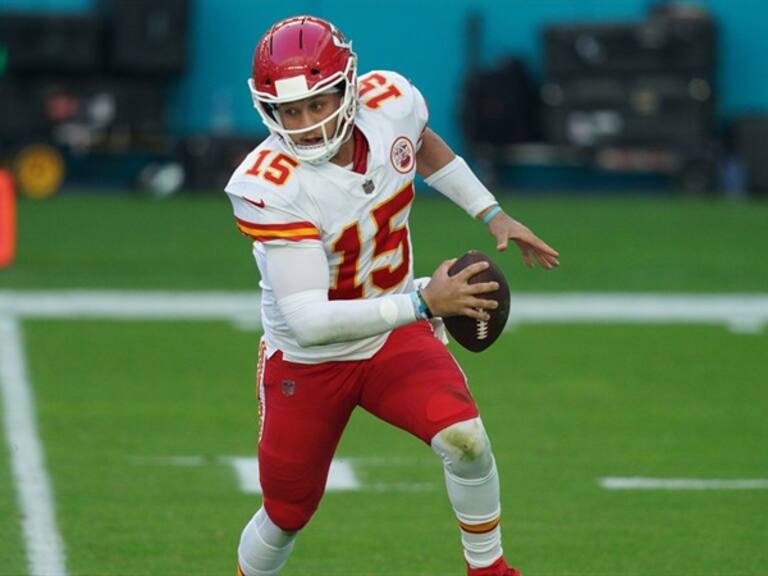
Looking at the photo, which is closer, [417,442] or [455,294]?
[455,294]

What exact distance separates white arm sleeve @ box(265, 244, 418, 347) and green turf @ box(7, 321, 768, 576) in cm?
126

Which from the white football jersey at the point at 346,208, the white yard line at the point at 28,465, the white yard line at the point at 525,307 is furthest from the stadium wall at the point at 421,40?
the white football jersey at the point at 346,208

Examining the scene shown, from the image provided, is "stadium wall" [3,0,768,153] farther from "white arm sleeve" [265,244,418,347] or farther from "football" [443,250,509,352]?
"white arm sleeve" [265,244,418,347]

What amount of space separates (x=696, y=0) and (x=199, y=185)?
5.50m

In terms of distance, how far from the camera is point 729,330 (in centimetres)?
1046

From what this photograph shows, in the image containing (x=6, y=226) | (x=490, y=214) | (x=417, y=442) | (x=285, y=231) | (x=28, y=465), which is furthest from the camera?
(x=6, y=226)

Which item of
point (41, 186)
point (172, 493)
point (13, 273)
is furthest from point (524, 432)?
point (41, 186)

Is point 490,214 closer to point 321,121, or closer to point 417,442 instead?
point 321,121

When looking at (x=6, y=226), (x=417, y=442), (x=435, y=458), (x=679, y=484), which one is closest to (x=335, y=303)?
(x=679, y=484)

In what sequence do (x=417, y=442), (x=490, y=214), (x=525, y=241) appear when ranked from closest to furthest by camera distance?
(x=525, y=241) → (x=490, y=214) → (x=417, y=442)

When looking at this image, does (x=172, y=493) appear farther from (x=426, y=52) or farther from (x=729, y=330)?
(x=426, y=52)

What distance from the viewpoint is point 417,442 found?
7590 mm

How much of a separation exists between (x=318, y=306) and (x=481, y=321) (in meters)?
0.51

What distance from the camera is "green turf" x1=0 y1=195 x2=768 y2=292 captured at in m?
12.3
